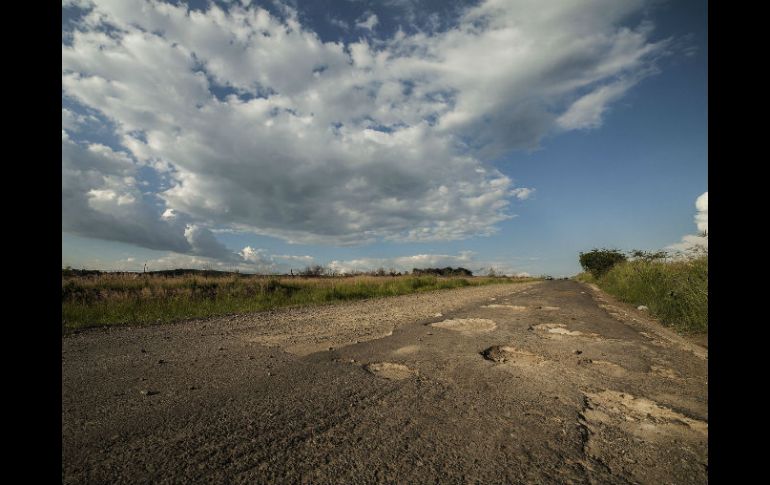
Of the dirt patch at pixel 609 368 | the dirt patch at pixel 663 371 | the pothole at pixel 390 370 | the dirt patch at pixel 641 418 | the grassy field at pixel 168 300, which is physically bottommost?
the grassy field at pixel 168 300

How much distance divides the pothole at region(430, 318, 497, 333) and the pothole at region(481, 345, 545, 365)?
0.99 metres

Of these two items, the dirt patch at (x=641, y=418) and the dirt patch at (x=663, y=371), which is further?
the dirt patch at (x=663, y=371)

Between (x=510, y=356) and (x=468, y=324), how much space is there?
1.80 m

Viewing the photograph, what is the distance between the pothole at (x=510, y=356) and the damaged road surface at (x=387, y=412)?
0.04 metres

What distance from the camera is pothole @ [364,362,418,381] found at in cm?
279

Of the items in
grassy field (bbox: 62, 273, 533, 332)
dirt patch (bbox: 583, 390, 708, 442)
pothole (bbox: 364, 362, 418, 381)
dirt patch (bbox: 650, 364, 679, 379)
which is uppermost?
pothole (bbox: 364, 362, 418, 381)

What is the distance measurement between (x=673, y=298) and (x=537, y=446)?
7185 mm

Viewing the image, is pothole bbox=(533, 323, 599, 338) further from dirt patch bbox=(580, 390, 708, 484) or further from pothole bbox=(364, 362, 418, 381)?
pothole bbox=(364, 362, 418, 381)

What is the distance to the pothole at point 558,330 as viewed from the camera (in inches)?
180

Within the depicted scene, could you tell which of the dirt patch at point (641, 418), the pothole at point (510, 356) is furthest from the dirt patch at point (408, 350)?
the dirt patch at point (641, 418)

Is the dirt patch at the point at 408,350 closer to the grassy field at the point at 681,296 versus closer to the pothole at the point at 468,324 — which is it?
the pothole at the point at 468,324

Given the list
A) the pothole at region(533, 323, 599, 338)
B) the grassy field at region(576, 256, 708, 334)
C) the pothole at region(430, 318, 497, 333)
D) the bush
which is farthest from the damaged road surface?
the bush
